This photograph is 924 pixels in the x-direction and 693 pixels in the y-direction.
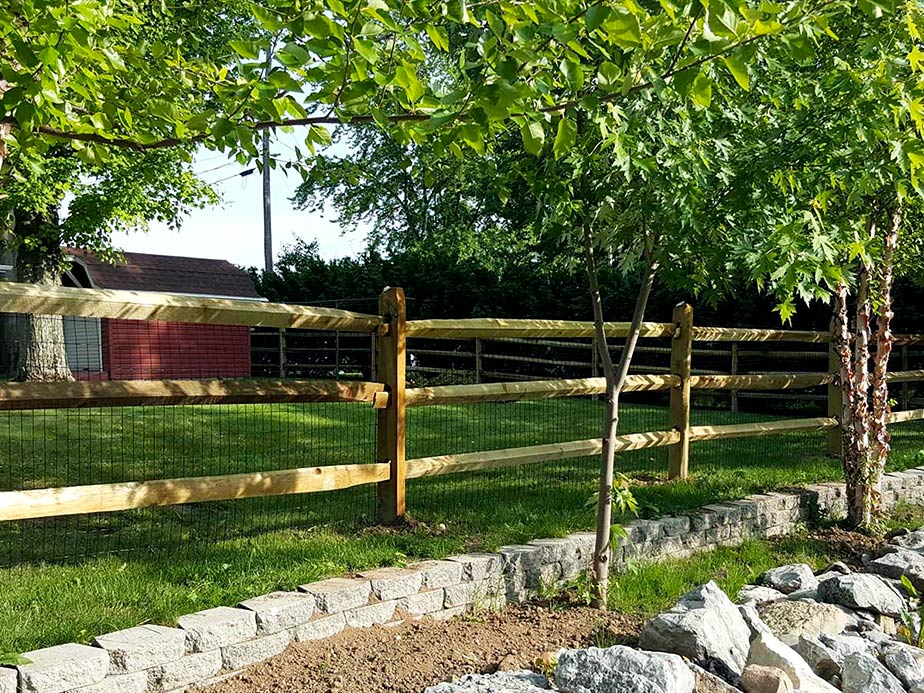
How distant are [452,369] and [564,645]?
12.0 metres

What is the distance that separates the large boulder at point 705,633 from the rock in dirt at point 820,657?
247mm

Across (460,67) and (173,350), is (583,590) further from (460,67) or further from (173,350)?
(173,350)

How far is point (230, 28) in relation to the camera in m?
14.1

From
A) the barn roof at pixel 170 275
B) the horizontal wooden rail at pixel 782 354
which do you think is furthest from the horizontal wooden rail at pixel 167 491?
the barn roof at pixel 170 275

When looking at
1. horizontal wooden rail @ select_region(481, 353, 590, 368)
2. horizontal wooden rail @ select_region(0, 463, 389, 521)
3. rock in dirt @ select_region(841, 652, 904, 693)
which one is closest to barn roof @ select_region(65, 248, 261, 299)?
horizontal wooden rail @ select_region(481, 353, 590, 368)

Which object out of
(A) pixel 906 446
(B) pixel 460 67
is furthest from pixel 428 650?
(A) pixel 906 446

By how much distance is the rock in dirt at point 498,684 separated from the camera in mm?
3008

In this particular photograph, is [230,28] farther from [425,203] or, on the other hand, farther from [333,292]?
[425,203]

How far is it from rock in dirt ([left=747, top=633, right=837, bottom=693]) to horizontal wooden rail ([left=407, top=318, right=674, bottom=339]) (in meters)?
2.44

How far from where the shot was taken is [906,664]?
3.68 m

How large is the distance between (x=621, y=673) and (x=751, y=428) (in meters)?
4.60

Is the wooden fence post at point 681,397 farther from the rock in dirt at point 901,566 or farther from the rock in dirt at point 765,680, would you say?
the rock in dirt at point 765,680

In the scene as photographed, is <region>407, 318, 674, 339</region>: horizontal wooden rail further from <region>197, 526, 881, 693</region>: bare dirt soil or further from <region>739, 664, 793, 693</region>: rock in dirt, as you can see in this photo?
<region>739, 664, 793, 693</region>: rock in dirt

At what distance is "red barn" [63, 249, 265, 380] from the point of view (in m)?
17.5
